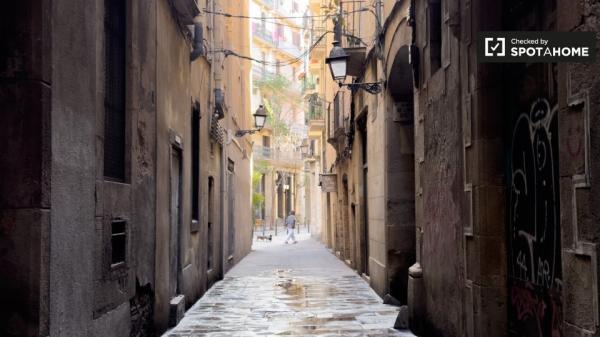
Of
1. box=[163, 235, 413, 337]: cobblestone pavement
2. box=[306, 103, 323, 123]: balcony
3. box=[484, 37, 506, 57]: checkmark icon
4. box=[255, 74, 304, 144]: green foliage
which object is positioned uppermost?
box=[255, 74, 304, 144]: green foliage

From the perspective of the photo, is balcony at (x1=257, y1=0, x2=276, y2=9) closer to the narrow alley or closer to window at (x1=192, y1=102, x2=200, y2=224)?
the narrow alley

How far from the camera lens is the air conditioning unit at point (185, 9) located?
10039 mm

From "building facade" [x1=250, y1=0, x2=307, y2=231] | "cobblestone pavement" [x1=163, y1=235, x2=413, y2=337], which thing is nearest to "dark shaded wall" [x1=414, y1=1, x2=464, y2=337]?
"cobblestone pavement" [x1=163, y1=235, x2=413, y2=337]

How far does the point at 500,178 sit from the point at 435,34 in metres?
2.73

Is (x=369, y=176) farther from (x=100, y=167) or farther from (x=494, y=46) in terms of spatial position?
(x=494, y=46)

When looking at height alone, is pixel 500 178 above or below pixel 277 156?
below

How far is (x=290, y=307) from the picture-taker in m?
11.6

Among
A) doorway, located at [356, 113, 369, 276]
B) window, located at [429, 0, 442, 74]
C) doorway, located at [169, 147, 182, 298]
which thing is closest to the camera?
window, located at [429, 0, 442, 74]

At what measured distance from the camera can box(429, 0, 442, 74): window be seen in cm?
804

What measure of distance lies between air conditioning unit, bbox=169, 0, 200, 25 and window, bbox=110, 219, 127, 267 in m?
4.16

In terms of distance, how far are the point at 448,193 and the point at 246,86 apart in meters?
20.4

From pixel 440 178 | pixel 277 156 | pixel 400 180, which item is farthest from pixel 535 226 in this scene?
pixel 277 156

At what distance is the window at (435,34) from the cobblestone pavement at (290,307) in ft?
11.5

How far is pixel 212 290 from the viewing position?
14.2 meters
